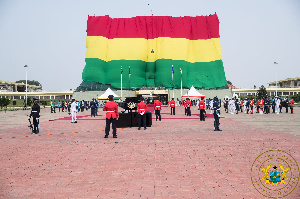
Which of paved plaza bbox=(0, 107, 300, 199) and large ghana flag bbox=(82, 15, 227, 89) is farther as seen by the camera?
large ghana flag bbox=(82, 15, 227, 89)

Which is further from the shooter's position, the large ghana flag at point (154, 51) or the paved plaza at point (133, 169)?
the large ghana flag at point (154, 51)

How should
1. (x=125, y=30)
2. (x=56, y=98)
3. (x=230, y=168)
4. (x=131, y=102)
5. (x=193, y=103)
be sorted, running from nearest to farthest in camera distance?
(x=230, y=168) < (x=131, y=102) < (x=193, y=103) < (x=125, y=30) < (x=56, y=98)

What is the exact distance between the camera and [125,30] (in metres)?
78.4

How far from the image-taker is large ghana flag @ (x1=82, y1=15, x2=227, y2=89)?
76312mm

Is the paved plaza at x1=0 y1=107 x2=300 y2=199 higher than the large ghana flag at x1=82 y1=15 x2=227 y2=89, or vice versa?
the large ghana flag at x1=82 y1=15 x2=227 y2=89

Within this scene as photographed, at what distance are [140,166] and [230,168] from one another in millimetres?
2035

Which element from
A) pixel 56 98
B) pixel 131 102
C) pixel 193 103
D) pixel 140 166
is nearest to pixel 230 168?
pixel 140 166

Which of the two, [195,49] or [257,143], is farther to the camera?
[195,49]

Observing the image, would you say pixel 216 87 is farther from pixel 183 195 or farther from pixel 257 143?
pixel 183 195

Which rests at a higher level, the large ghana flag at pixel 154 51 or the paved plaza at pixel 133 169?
the large ghana flag at pixel 154 51

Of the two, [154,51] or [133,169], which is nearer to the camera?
[133,169]

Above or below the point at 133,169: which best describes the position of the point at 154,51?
above

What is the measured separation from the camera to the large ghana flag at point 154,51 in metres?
76.3

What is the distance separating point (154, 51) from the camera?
78.5 meters
